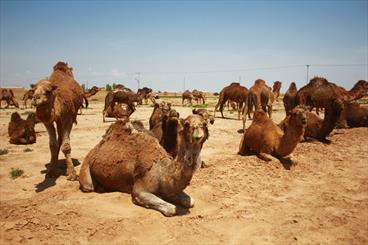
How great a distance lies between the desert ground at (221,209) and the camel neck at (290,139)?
48cm

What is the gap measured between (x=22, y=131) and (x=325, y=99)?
12.0 m

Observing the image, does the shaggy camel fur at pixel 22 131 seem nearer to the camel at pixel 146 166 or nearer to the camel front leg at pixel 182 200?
the camel at pixel 146 166

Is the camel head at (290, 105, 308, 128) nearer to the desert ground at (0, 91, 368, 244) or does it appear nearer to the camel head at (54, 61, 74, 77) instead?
the desert ground at (0, 91, 368, 244)

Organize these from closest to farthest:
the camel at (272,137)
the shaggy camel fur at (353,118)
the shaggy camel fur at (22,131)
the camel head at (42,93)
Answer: the camel head at (42,93) < the camel at (272,137) < the shaggy camel fur at (22,131) < the shaggy camel fur at (353,118)

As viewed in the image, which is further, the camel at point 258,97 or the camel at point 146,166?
the camel at point 258,97

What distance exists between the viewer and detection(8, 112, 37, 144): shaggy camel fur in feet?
42.3

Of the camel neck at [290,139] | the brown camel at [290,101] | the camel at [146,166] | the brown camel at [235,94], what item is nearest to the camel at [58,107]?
the camel at [146,166]

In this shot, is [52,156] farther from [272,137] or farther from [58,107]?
[272,137]

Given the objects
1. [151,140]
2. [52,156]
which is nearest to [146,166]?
[151,140]

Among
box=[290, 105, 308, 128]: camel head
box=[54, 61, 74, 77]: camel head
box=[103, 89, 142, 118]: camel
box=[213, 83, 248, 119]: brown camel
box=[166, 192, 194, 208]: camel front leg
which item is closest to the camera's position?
box=[166, 192, 194, 208]: camel front leg

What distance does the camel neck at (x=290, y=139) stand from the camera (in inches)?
353

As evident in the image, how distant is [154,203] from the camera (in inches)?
226

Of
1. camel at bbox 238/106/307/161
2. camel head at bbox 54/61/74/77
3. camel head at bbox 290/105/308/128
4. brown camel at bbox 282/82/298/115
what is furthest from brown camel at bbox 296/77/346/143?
camel head at bbox 54/61/74/77

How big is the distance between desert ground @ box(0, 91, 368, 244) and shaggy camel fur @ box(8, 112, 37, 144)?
3.15 metres
